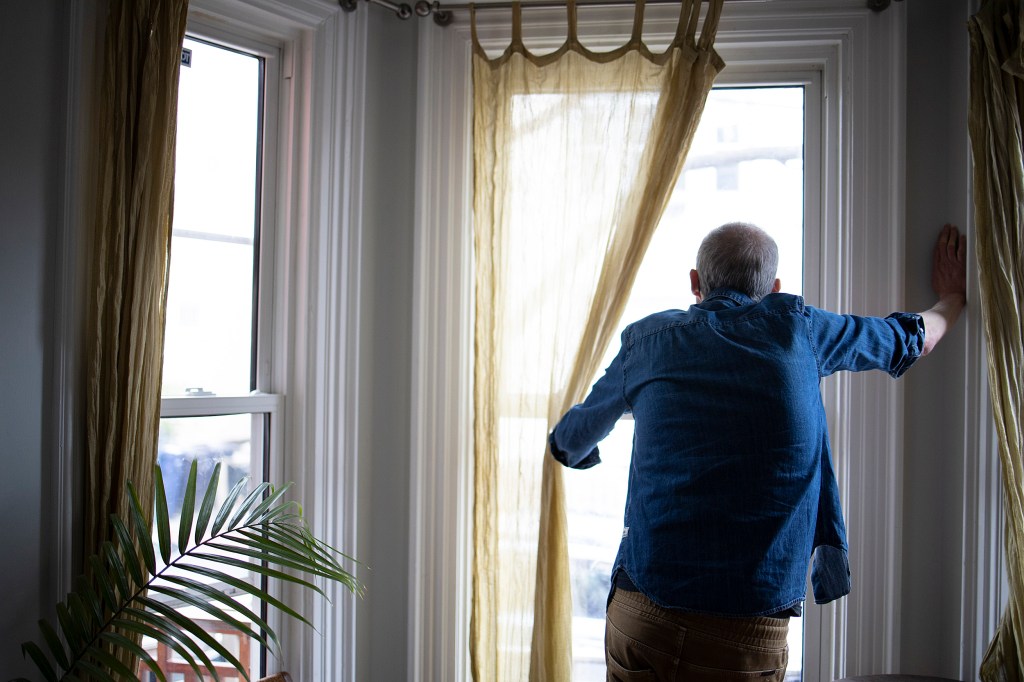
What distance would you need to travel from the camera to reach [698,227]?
6.09 ft

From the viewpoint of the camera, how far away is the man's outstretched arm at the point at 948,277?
1555 mm

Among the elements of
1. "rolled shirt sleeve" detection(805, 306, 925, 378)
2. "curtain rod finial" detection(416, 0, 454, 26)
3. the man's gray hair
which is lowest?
"rolled shirt sleeve" detection(805, 306, 925, 378)

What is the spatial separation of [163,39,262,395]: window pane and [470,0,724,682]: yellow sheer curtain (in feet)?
1.88

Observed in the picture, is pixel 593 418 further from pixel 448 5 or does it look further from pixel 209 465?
pixel 448 5

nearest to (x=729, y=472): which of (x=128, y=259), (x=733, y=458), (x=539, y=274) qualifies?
(x=733, y=458)

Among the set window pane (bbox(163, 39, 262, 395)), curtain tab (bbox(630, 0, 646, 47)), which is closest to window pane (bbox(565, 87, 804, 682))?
curtain tab (bbox(630, 0, 646, 47))

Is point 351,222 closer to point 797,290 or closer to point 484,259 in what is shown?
point 484,259

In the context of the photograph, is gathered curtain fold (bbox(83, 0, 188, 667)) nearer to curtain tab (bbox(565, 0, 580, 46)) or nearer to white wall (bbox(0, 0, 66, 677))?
white wall (bbox(0, 0, 66, 677))

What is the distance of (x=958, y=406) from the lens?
5.38 feet

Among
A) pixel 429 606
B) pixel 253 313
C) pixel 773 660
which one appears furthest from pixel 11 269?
pixel 773 660

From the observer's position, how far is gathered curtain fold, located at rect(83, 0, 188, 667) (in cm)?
132

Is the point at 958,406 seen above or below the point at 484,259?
below

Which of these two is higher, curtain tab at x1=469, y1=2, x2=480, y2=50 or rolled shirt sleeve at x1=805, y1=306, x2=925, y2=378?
curtain tab at x1=469, y1=2, x2=480, y2=50

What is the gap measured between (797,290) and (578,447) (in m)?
0.87
